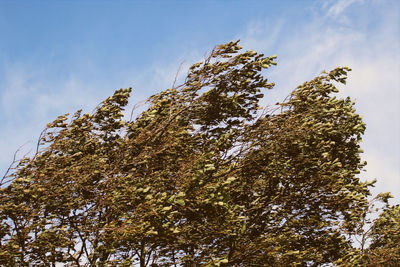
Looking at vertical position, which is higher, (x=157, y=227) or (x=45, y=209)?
(x=45, y=209)

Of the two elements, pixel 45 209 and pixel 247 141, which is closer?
pixel 45 209

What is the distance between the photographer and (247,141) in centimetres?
1112

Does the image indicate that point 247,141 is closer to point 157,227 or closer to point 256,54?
point 256,54

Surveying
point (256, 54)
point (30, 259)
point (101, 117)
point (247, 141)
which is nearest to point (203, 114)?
point (247, 141)

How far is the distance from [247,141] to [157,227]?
434cm

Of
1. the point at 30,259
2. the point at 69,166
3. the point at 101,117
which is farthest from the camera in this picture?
the point at 101,117

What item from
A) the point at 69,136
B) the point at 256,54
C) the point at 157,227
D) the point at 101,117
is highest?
the point at 256,54

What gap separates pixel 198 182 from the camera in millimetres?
8461

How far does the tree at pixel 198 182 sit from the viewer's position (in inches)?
325

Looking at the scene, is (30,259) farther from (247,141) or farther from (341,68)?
(341,68)

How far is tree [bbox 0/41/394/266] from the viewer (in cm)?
827

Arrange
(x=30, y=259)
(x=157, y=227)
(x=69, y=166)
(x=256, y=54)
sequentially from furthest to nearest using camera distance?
(x=256, y=54), (x=69, y=166), (x=30, y=259), (x=157, y=227)

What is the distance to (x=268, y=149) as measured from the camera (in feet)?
35.9

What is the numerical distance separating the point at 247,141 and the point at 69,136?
5.08 meters
